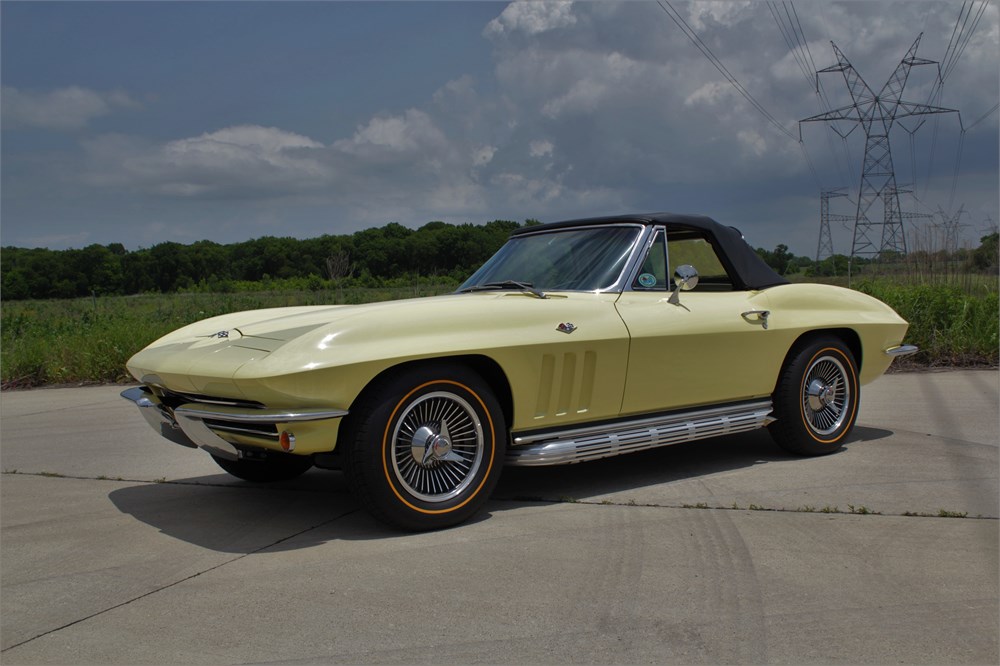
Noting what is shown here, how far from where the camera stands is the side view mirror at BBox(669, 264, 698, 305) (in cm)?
453

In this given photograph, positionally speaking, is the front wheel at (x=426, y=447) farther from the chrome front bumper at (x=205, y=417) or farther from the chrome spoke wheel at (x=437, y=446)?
the chrome front bumper at (x=205, y=417)

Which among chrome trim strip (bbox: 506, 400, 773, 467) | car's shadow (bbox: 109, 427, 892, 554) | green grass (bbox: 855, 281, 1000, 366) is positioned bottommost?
car's shadow (bbox: 109, 427, 892, 554)

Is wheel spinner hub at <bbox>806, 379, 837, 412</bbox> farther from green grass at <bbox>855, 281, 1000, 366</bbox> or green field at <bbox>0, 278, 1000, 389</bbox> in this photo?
green grass at <bbox>855, 281, 1000, 366</bbox>

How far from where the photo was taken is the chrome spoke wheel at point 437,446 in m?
3.72

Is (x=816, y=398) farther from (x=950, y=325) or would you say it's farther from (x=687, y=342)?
(x=950, y=325)

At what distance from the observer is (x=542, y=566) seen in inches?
130

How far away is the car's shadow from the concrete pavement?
0.02 metres

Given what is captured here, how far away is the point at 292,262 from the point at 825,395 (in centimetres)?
1543

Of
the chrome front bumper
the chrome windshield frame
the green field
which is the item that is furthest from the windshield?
the green field

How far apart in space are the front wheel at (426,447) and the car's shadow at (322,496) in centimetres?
16

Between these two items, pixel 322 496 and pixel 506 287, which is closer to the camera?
pixel 322 496

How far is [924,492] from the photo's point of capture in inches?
171

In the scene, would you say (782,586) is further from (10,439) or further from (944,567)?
(10,439)

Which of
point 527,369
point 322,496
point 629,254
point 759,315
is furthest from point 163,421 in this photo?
point 759,315
